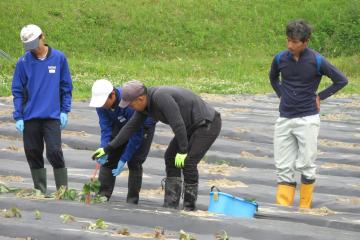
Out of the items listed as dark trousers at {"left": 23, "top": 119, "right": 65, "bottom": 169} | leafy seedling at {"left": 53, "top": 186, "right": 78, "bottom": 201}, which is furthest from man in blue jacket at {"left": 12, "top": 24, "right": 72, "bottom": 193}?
leafy seedling at {"left": 53, "top": 186, "right": 78, "bottom": 201}

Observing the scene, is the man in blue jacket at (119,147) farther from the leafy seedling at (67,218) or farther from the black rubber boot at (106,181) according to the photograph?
the leafy seedling at (67,218)

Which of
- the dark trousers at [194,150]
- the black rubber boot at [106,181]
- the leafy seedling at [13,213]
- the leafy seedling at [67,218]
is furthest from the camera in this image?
the black rubber boot at [106,181]

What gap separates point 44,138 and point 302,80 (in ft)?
6.00

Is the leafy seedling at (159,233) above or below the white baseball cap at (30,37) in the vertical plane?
below

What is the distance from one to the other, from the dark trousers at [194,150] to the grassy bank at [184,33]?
1175 centimetres

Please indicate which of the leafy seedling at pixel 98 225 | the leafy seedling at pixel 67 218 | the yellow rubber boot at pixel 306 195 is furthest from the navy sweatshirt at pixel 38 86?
the yellow rubber boot at pixel 306 195

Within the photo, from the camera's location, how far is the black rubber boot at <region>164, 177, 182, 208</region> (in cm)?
584

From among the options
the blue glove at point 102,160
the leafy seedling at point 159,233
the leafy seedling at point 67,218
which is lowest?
the leafy seedling at point 159,233

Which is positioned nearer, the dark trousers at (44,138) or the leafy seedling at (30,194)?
the leafy seedling at (30,194)

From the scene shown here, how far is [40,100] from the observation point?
6.04 m

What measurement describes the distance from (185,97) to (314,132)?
42.7 inches

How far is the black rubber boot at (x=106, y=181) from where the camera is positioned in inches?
240

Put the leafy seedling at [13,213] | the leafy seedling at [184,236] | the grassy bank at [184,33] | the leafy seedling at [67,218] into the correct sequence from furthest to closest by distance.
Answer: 1. the grassy bank at [184,33]
2. the leafy seedling at [13,213]
3. the leafy seedling at [67,218]
4. the leafy seedling at [184,236]

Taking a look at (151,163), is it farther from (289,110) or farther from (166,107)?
(166,107)
